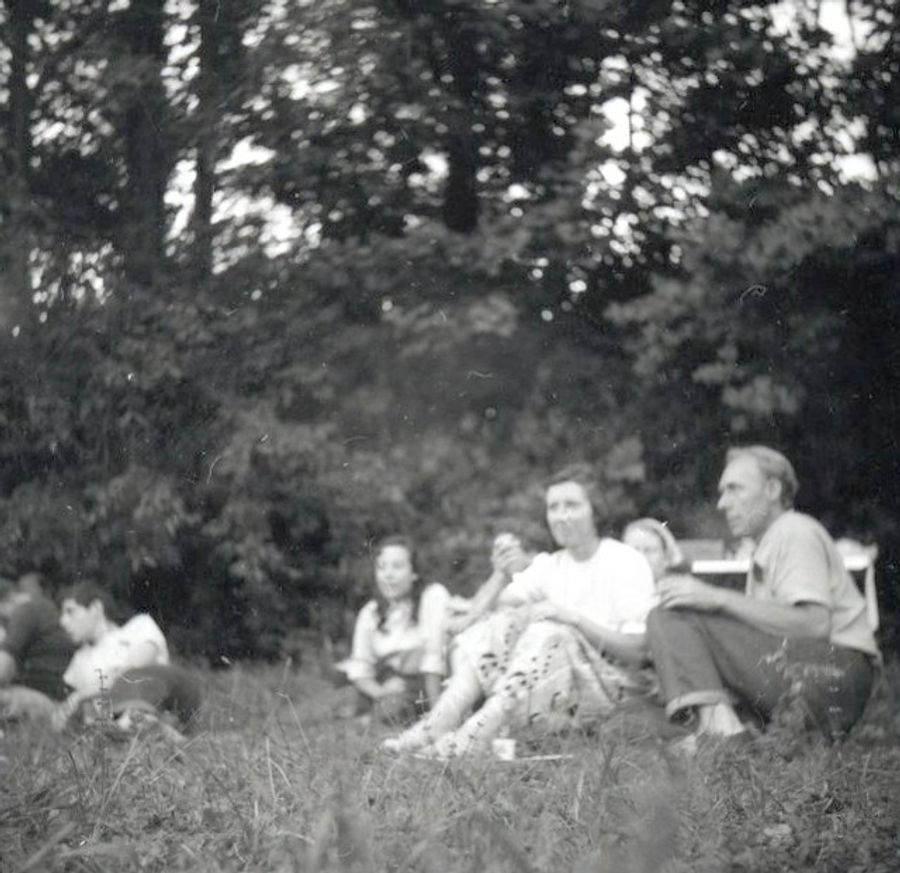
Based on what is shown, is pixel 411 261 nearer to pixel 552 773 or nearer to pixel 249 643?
pixel 249 643

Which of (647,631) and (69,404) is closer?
(647,631)

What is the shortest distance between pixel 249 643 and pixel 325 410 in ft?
2.64

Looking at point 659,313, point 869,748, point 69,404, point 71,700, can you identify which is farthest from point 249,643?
point 869,748

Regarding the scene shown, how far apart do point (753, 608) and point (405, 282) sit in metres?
1.60

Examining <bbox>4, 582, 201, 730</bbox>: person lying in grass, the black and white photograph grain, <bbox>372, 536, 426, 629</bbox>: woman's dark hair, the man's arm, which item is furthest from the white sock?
<bbox>4, 582, 201, 730</bbox>: person lying in grass

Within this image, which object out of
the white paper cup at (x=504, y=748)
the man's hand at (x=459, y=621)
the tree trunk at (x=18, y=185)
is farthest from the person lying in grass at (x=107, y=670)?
the white paper cup at (x=504, y=748)

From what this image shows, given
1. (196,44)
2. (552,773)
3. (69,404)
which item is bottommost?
(552,773)

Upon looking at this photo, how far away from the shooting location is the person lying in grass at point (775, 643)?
400 centimetres

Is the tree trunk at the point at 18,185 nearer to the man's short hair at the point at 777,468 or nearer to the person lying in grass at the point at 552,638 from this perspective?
the person lying in grass at the point at 552,638

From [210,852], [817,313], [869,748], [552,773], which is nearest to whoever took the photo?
[210,852]

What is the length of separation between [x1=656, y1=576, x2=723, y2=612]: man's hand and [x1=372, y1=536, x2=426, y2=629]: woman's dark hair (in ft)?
3.83

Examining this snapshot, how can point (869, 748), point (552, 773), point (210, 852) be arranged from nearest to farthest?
point (210, 852)
point (552, 773)
point (869, 748)

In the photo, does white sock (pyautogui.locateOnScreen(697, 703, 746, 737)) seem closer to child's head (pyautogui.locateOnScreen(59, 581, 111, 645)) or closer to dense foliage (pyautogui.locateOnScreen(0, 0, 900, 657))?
dense foliage (pyautogui.locateOnScreen(0, 0, 900, 657))

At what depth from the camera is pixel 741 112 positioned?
15.6ft
